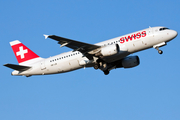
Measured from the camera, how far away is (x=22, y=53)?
4834 centimetres

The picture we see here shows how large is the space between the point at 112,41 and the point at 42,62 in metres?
11.0

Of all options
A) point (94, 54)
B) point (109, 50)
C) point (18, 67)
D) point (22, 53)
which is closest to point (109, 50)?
point (109, 50)

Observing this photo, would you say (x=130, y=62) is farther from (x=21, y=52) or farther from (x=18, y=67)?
(x=21, y=52)

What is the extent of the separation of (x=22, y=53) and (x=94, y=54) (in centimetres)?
1275

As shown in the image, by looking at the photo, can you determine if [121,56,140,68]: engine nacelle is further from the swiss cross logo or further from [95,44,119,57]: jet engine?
the swiss cross logo

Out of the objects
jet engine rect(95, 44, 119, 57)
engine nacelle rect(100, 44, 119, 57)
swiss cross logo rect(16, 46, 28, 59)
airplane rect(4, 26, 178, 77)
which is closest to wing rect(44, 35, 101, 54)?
airplane rect(4, 26, 178, 77)

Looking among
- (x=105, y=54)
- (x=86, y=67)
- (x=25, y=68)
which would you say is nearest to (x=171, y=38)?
(x=105, y=54)

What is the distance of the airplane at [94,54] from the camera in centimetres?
4072

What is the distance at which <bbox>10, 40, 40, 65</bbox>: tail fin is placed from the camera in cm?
4766

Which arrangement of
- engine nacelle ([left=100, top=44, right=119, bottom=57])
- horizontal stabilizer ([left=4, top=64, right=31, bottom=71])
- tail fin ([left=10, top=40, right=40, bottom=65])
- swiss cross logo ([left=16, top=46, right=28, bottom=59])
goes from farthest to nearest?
swiss cross logo ([left=16, top=46, right=28, bottom=59])
tail fin ([left=10, top=40, right=40, bottom=65])
horizontal stabilizer ([left=4, top=64, right=31, bottom=71])
engine nacelle ([left=100, top=44, right=119, bottom=57])

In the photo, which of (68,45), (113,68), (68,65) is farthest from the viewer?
(113,68)

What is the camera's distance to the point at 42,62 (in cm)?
4550

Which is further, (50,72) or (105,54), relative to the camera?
(50,72)

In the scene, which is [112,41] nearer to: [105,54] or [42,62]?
[105,54]
